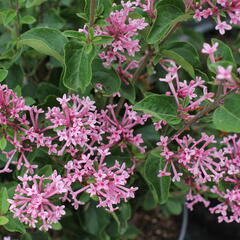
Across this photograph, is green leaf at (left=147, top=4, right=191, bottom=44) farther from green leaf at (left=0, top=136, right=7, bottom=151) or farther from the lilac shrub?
green leaf at (left=0, top=136, right=7, bottom=151)

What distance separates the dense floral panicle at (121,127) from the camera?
0.88 m

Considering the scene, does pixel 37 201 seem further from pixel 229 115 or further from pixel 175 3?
pixel 175 3

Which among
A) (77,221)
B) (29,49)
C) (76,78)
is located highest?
(76,78)

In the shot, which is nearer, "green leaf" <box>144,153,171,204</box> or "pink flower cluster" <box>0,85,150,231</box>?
"pink flower cluster" <box>0,85,150,231</box>

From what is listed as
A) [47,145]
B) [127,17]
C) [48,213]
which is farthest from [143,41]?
[48,213]

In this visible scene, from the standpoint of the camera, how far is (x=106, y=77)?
91 cm

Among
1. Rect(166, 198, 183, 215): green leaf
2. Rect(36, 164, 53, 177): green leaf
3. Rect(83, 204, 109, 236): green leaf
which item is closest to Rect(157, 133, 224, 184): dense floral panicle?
Rect(36, 164, 53, 177): green leaf

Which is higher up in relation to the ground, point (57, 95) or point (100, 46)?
point (100, 46)

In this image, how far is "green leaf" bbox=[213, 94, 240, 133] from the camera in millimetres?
687

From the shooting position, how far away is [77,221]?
51.8 inches

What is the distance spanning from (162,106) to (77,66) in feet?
0.60

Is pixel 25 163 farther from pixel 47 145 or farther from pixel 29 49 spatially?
pixel 29 49

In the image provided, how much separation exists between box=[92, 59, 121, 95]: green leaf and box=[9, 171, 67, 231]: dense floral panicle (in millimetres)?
219

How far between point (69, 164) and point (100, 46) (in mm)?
252
